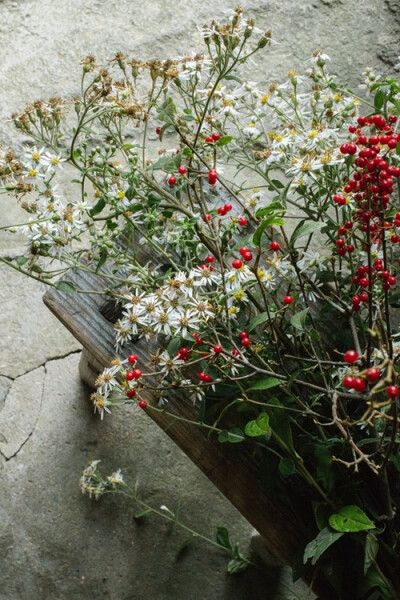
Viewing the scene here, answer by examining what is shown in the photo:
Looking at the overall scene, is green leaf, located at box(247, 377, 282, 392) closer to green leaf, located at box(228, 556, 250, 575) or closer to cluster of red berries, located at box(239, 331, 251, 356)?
cluster of red berries, located at box(239, 331, 251, 356)

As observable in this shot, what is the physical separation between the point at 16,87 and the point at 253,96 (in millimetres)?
1277

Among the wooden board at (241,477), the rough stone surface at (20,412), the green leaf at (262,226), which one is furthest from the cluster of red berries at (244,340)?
the rough stone surface at (20,412)

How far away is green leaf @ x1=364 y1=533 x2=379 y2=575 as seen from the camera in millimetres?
1163

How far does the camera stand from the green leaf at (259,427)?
1137mm

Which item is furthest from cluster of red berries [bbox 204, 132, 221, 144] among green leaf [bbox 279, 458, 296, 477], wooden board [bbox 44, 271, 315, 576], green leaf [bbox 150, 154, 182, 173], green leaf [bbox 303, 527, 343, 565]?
green leaf [bbox 303, 527, 343, 565]

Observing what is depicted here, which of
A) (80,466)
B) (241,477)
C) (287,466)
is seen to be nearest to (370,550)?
(287,466)

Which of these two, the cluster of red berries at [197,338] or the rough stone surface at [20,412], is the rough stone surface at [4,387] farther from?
the cluster of red berries at [197,338]

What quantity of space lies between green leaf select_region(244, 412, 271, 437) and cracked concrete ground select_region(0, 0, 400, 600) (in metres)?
0.77

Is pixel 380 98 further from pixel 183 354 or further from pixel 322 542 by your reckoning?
pixel 322 542

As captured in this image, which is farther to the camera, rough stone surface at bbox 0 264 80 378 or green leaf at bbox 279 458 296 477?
rough stone surface at bbox 0 264 80 378

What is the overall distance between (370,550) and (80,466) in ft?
3.33

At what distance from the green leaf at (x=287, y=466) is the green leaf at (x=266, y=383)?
14 cm

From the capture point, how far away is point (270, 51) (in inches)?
98.3

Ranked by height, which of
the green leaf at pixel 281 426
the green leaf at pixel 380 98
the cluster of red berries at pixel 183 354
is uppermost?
the green leaf at pixel 380 98
